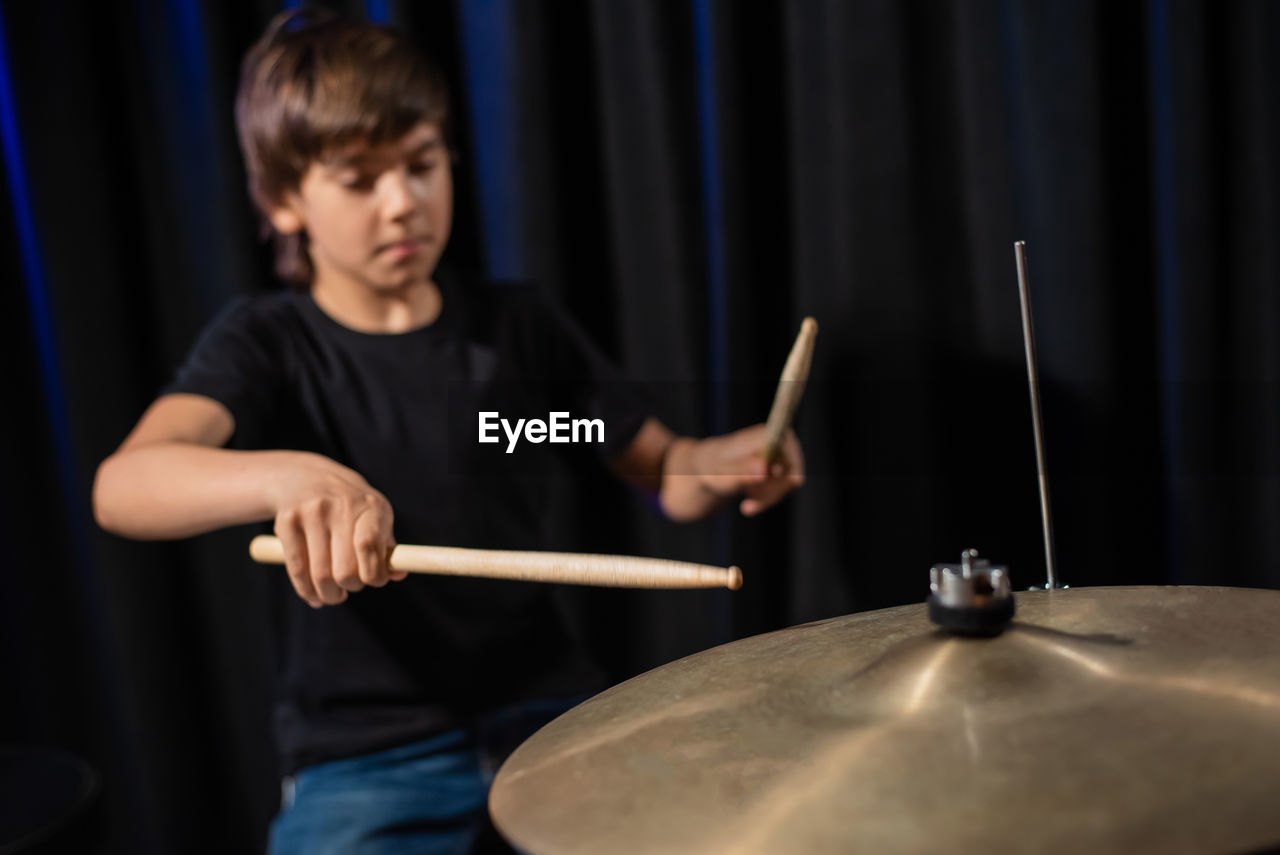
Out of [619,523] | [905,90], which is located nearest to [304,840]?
[619,523]

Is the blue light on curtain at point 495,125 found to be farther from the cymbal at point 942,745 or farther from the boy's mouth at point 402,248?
the cymbal at point 942,745

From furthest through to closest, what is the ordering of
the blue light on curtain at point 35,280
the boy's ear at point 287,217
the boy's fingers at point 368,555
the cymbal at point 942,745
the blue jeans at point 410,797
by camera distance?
the blue light on curtain at point 35,280 < the boy's ear at point 287,217 < the blue jeans at point 410,797 < the boy's fingers at point 368,555 < the cymbal at point 942,745

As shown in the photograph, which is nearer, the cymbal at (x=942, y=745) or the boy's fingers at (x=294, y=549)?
the cymbal at (x=942, y=745)

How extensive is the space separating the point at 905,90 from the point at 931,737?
641 millimetres

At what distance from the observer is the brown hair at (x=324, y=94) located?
829 millimetres

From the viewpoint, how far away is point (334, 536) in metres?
0.59

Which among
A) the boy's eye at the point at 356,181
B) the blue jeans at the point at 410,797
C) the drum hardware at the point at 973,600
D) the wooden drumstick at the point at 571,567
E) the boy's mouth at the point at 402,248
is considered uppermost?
the boy's eye at the point at 356,181

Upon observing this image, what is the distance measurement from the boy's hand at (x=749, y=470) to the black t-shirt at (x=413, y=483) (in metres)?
0.11

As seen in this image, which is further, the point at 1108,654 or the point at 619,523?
the point at 619,523

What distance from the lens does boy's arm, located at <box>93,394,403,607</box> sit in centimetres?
59

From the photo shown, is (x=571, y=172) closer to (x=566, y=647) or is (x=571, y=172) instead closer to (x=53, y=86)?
(x=566, y=647)

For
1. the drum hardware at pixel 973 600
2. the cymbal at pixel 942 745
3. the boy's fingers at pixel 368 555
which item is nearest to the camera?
the cymbal at pixel 942 745

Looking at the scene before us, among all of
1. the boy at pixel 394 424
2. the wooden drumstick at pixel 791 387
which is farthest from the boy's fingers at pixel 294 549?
the wooden drumstick at pixel 791 387

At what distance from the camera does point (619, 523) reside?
1.01 metres
